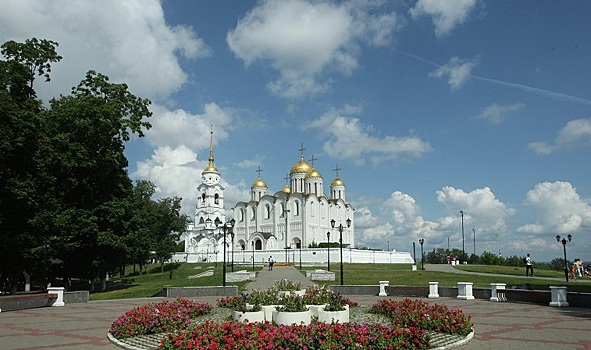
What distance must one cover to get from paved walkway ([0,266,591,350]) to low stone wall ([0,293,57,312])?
610 mm

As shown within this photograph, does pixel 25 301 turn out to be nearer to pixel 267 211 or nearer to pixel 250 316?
pixel 250 316

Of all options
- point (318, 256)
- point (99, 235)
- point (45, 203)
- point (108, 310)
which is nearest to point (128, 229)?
point (99, 235)

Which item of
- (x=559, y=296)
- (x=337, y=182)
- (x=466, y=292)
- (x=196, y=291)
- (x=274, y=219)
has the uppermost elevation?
(x=337, y=182)

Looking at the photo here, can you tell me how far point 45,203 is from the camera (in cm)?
2539

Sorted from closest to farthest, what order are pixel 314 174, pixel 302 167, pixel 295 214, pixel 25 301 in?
pixel 25 301, pixel 295 214, pixel 314 174, pixel 302 167

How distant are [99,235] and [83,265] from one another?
13.6 ft

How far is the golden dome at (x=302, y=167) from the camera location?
77.3m

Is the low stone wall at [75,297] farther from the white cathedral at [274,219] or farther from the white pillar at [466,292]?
the white cathedral at [274,219]

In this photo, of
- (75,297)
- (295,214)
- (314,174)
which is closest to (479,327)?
(75,297)

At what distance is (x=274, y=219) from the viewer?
7238 cm

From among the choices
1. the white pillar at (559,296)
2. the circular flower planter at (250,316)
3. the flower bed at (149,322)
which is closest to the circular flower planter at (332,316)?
the circular flower planter at (250,316)

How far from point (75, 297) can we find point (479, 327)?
16932 millimetres

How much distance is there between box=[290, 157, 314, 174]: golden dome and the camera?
77.3 m

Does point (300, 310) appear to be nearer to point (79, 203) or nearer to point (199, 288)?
point (199, 288)
